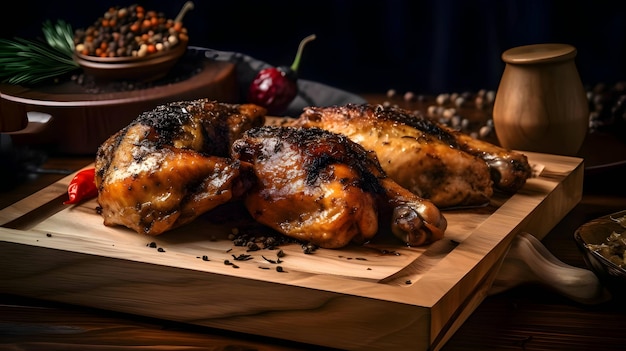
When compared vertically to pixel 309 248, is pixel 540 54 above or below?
above

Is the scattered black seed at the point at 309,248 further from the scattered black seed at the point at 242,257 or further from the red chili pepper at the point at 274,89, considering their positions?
the red chili pepper at the point at 274,89

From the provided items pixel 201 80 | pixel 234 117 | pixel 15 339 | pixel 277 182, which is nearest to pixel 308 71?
pixel 201 80

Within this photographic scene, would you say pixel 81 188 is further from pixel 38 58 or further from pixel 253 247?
pixel 38 58

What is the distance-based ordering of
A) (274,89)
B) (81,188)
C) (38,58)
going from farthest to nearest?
(274,89) → (38,58) → (81,188)

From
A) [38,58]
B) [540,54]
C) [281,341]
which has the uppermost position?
[540,54]

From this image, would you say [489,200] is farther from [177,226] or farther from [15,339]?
[15,339]

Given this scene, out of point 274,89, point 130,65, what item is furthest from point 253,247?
point 274,89
